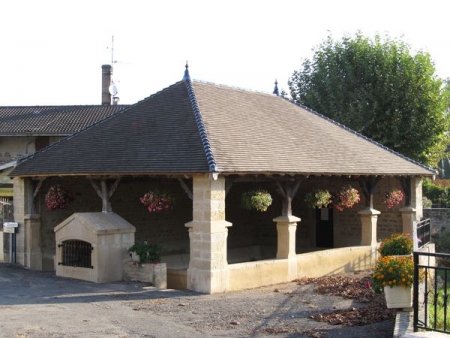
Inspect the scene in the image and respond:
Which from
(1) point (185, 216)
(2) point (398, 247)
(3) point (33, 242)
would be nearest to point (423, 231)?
(2) point (398, 247)

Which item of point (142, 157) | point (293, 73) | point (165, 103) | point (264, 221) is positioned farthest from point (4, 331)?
point (293, 73)

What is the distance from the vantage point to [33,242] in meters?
15.6

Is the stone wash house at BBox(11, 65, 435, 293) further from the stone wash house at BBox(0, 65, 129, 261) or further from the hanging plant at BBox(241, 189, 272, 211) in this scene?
the stone wash house at BBox(0, 65, 129, 261)

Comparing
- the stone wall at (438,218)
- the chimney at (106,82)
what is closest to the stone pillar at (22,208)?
the stone wall at (438,218)

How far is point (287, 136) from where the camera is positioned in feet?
49.9

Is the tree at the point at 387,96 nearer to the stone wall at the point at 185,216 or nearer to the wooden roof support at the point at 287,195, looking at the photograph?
the stone wall at the point at 185,216

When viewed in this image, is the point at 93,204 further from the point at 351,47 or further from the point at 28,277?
the point at 351,47

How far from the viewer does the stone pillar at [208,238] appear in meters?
11.8

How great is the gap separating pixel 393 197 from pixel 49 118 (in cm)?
1740

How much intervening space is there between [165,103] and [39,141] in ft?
45.8

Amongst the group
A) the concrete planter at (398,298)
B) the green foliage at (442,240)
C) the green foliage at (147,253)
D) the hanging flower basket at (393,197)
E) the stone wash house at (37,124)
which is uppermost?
the stone wash house at (37,124)

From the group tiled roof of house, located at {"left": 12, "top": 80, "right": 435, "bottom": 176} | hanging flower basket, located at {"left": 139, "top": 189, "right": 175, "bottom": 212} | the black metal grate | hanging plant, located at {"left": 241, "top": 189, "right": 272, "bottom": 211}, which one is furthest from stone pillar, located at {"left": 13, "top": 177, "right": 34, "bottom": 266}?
hanging plant, located at {"left": 241, "top": 189, "right": 272, "bottom": 211}

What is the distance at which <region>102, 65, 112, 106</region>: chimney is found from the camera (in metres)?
31.8

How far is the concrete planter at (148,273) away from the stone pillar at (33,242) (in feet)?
12.4
